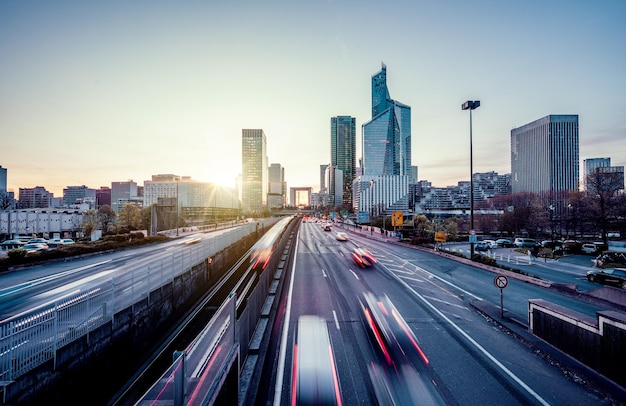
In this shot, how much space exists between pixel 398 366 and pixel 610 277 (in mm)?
21626

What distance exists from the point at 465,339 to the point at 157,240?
1658 inches

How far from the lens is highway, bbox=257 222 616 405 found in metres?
7.53

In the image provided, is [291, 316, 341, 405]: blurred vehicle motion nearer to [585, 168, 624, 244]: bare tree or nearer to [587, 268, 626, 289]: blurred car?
[587, 268, 626, 289]: blurred car

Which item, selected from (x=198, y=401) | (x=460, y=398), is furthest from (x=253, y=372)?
(x=460, y=398)

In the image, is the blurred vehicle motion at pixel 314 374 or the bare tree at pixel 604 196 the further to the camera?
the bare tree at pixel 604 196

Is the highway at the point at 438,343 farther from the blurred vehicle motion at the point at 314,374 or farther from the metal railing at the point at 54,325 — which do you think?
the metal railing at the point at 54,325

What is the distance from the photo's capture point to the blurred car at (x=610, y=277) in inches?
737

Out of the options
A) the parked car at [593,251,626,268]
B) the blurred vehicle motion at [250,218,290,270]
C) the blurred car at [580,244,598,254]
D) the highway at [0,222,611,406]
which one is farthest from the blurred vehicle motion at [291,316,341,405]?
the blurred car at [580,244,598,254]

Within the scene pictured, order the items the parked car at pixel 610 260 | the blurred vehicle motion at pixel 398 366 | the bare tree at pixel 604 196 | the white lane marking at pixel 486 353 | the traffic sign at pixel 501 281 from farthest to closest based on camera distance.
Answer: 1. the bare tree at pixel 604 196
2. the parked car at pixel 610 260
3. the traffic sign at pixel 501 281
4. the white lane marking at pixel 486 353
5. the blurred vehicle motion at pixel 398 366

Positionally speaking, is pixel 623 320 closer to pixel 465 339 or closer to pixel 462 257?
pixel 465 339

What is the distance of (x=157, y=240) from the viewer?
4059cm

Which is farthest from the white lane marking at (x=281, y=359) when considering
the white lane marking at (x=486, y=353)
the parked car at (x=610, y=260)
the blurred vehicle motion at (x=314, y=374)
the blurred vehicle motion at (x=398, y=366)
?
the parked car at (x=610, y=260)

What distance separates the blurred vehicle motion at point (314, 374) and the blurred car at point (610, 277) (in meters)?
22.8

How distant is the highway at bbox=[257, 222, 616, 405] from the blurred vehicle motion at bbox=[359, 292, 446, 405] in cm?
6
